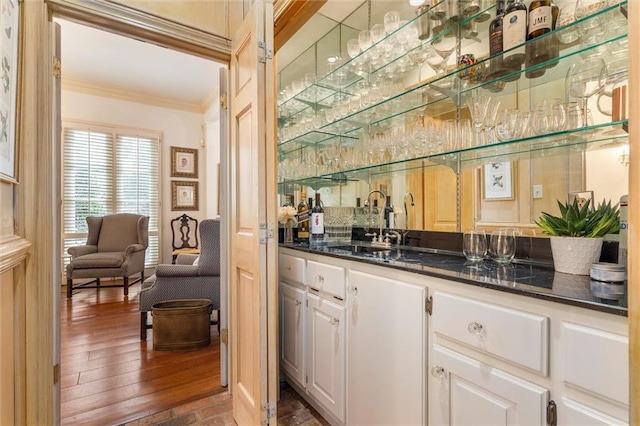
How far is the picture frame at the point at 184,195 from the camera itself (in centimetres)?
549

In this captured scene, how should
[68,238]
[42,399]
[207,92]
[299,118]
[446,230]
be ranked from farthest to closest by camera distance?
[207,92] < [68,238] < [299,118] < [446,230] < [42,399]

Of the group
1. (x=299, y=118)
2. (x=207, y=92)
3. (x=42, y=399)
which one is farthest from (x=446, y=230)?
(x=207, y=92)

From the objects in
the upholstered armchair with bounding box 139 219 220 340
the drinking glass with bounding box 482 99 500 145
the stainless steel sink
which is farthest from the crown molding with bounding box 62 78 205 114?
the drinking glass with bounding box 482 99 500 145

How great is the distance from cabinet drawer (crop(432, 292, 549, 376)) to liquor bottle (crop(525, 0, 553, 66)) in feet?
3.79

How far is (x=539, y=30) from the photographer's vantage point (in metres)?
1.35

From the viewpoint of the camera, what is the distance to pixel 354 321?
4.94 feet

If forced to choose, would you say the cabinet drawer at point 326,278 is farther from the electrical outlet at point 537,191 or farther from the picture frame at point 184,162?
the picture frame at point 184,162

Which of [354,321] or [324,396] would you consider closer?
[354,321]

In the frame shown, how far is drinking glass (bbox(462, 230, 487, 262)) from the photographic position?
4.47 feet

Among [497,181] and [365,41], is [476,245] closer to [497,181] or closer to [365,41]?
[497,181]

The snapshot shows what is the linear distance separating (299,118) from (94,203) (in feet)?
12.8

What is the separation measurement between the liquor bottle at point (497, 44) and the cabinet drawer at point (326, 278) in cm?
125

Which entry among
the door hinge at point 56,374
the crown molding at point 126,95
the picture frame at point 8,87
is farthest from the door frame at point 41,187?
the crown molding at point 126,95

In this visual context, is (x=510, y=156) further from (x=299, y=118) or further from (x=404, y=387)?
(x=299, y=118)
